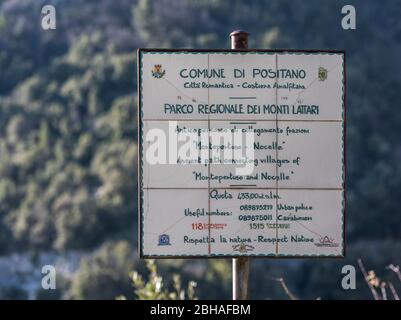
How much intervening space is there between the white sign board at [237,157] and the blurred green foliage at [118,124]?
43333 mm

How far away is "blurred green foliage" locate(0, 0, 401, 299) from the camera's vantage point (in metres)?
56.1

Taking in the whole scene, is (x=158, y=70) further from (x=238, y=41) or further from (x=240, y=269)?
(x=240, y=269)

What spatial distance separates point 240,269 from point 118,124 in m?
61.2

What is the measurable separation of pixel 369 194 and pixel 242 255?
54.9 metres

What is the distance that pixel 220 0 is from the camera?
79.5 meters

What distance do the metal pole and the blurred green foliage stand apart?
1698 inches

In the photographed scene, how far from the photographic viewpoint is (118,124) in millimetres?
67688

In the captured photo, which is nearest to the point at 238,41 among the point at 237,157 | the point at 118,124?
the point at 237,157

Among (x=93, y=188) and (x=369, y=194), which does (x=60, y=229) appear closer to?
(x=93, y=188)

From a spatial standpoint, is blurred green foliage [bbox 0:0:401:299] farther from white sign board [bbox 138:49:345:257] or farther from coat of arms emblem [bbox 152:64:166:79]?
coat of arms emblem [bbox 152:64:166:79]

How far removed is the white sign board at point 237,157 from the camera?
676 cm

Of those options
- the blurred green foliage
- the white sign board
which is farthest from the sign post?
the blurred green foliage
